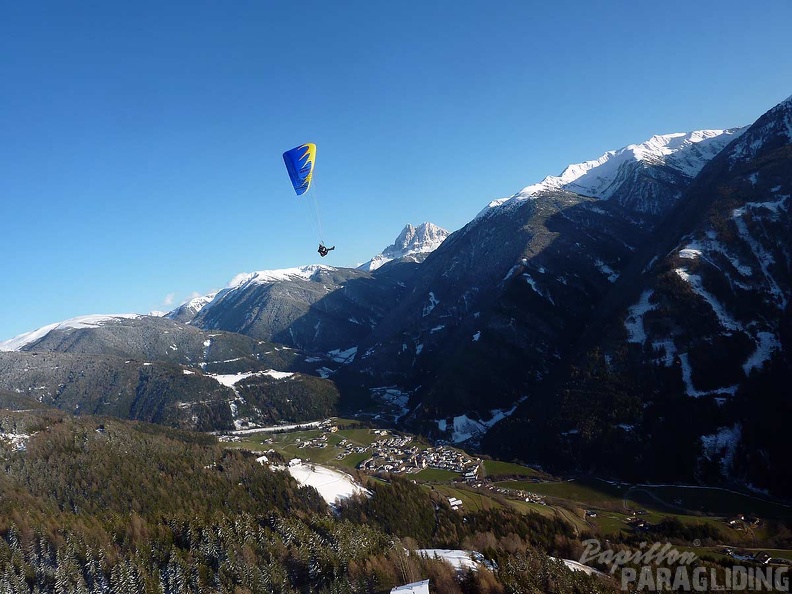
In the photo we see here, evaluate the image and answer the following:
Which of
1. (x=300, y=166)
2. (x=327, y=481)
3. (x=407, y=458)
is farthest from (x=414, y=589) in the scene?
(x=407, y=458)

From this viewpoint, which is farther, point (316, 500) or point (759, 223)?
point (759, 223)

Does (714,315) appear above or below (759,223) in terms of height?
below

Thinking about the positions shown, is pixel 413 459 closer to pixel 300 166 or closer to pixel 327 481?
pixel 327 481

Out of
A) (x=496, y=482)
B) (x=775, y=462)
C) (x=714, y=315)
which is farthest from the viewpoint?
(x=714, y=315)

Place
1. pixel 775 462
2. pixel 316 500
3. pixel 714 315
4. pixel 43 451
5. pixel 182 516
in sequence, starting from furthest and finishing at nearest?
1. pixel 714 315
2. pixel 43 451
3. pixel 775 462
4. pixel 316 500
5. pixel 182 516

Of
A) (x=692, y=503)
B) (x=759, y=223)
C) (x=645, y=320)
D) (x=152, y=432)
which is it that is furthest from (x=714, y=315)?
(x=152, y=432)

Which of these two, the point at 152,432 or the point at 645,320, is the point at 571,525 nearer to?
the point at 645,320
